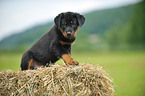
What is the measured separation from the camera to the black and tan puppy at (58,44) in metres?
4.51

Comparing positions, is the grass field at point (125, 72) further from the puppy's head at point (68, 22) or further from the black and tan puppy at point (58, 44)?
the puppy's head at point (68, 22)

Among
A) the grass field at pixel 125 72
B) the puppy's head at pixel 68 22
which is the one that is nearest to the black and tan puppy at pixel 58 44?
the puppy's head at pixel 68 22

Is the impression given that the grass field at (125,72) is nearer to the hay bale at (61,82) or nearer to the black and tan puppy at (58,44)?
the hay bale at (61,82)

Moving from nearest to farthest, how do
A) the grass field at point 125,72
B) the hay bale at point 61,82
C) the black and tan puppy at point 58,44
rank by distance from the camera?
the hay bale at point 61,82 < the black and tan puppy at point 58,44 < the grass field at point 125,72

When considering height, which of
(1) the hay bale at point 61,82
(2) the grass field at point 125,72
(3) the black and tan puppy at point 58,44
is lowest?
(2) the grass field at point 125,72

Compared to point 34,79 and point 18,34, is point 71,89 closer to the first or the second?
point 34,79

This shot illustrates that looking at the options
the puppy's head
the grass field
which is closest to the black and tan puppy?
the puppy's head

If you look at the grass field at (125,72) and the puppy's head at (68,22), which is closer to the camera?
the puppy's head at (68,22)

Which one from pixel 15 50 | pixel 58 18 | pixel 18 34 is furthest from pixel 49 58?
pixel 18 34

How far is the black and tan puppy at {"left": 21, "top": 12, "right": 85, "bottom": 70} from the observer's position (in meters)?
4.51

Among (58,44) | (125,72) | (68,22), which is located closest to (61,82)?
(58,44)

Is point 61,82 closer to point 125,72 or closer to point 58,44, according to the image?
point 58,44

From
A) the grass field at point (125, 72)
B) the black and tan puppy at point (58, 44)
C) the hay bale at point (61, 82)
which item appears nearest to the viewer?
the hay bale at point (61, 82)

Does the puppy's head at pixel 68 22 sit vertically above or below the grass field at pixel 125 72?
above
